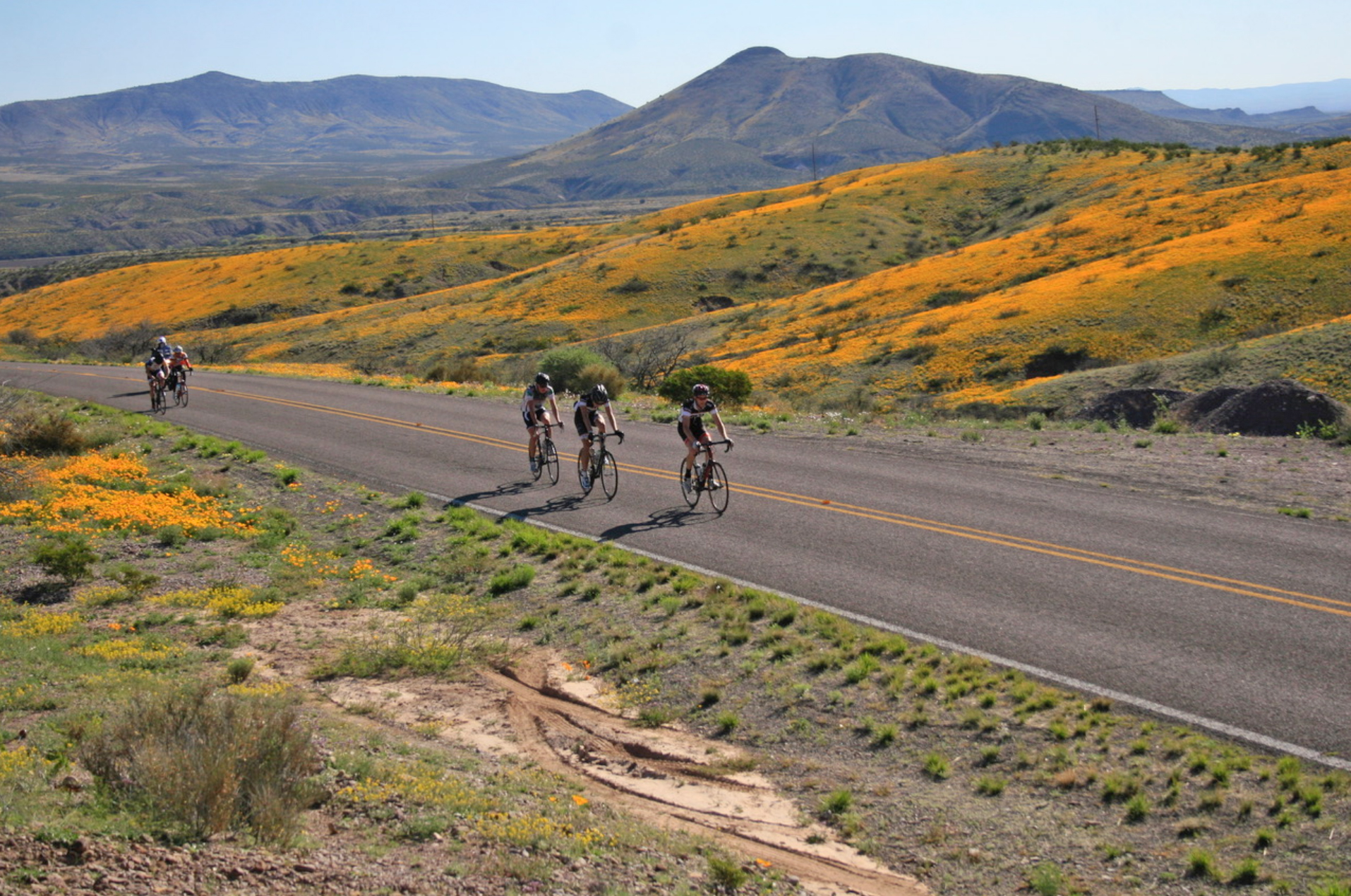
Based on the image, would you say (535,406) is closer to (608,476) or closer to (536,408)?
(536,408)

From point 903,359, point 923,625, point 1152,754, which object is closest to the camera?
point 1152,754

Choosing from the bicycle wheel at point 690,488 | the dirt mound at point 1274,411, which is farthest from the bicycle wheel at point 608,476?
the dirt mound at point 1274,411

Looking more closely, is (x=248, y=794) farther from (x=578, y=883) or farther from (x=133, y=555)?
(x=133, y=555)

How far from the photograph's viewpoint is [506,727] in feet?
27.5

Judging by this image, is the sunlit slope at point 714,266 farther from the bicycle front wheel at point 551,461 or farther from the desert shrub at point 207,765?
the desert shrub at point 207,765

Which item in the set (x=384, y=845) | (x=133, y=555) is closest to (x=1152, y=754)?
(x=384, y=845)

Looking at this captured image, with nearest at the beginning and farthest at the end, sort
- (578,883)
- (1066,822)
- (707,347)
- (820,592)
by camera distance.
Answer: (578,883), (1066,822), (820,592), (707,347)

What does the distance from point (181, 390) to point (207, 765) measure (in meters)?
26.7

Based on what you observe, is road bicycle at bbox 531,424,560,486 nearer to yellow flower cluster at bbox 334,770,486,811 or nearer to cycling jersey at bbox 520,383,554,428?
cycling jersey at bbox 520,383,554,428

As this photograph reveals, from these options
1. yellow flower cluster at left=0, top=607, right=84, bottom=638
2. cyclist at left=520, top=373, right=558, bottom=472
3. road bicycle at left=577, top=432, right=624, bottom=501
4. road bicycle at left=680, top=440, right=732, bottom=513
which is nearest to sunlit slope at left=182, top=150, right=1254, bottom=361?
cyclist at left=520, top=373, right=558, bottom=472

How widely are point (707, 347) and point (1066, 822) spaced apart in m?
38.9

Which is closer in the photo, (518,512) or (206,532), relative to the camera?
(206,532)

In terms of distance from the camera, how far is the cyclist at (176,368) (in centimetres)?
2877

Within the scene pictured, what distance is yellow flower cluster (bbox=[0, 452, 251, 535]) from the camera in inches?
574
